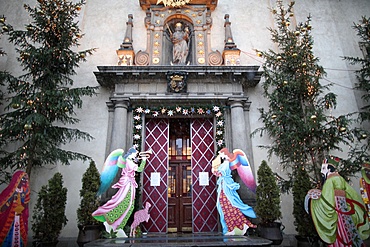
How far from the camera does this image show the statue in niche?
9.66 meters

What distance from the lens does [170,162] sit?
30.5 feet

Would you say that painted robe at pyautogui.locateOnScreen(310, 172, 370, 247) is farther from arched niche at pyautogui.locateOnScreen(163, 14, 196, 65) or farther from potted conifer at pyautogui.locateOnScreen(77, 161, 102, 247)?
arched niche at pyautogui.locateOnScreen(163, 14, 196, 65)

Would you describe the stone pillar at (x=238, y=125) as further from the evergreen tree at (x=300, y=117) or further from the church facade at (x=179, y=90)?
the evergreen tree at (x=300, y=117)

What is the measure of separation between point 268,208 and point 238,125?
113 inches

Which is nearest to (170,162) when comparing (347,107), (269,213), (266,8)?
(269,213)

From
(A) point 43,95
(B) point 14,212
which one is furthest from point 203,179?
(A) point 43,95

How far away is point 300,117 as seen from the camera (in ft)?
25.5

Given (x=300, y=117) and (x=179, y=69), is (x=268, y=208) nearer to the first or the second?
(x=300, y=117)

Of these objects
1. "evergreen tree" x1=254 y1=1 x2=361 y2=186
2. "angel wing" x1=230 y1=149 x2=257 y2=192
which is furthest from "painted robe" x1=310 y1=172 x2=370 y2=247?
"angel wing" x1=230 y1=149 x2=257 y2=192

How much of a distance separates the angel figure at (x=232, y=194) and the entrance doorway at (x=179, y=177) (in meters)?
1.81

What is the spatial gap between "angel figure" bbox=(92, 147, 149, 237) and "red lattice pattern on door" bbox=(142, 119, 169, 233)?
1.43 meters

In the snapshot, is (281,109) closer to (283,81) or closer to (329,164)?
(283,81)

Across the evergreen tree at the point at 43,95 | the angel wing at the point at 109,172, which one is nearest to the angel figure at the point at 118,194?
the angel wing at the point at 109,172

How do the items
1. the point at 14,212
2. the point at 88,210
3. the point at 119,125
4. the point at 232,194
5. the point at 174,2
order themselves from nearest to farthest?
the point at 14,212 < the point at 88,210 < the point at 232,194 < the point at 119,125 < the point at 174,2
